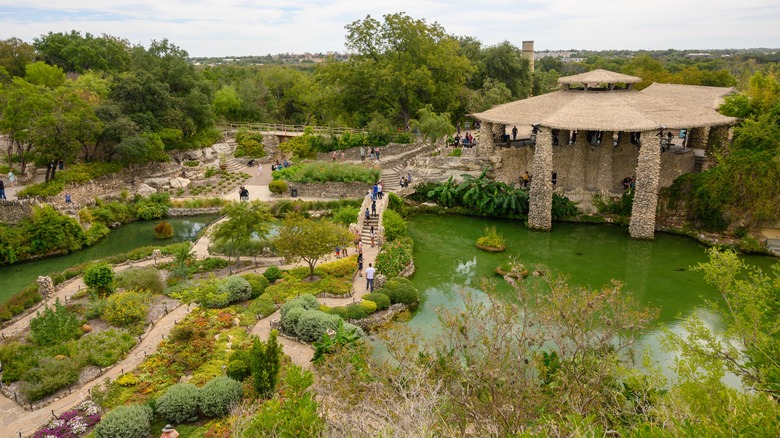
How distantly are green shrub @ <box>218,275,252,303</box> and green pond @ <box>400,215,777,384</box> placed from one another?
6446 mm

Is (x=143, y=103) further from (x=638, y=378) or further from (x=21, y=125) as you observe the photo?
(x=638, y=378)

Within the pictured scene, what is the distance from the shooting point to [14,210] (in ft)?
91.6

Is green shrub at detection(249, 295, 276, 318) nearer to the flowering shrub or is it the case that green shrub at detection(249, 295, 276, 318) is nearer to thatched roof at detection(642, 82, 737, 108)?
the flowering shrub

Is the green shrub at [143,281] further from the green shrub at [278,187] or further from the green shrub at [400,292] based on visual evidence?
the green shrub at [278,187]

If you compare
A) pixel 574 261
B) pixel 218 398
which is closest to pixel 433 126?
pixel 574 261

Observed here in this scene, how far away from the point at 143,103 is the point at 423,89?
834 inches

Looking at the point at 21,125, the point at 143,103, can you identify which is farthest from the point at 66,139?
the point at 143,103

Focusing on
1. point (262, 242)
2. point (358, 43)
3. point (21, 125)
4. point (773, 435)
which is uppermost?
point (358, 43)

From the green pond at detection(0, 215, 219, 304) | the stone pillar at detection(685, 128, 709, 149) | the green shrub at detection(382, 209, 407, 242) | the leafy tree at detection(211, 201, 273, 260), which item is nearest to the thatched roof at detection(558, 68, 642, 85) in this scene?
the stone pillar at detection(685, 128, 709, 149)

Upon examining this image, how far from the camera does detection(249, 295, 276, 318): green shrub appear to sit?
62.8ft

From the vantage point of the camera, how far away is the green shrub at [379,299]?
1981 cm

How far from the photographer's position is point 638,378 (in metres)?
11.8

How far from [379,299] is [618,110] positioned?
18.7 m

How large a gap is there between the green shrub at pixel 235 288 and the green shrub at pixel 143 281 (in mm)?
A: 2709
